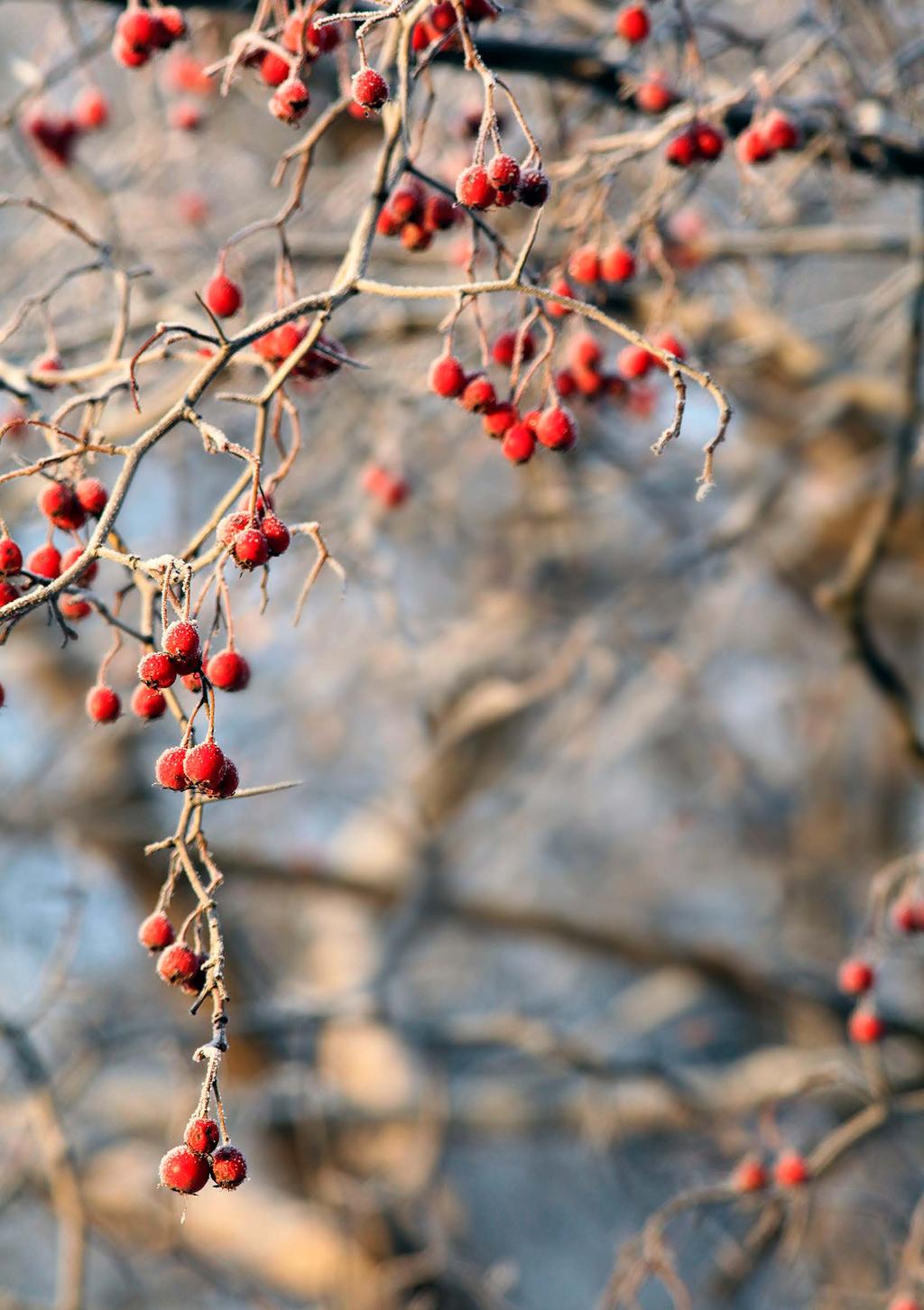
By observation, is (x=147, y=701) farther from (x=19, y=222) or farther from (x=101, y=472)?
(x=19, y=222)

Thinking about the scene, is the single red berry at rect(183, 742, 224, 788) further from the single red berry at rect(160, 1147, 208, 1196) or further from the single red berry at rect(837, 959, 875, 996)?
the single red berry at rect(837, 959, 875, 996)

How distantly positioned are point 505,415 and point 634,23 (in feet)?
3.58

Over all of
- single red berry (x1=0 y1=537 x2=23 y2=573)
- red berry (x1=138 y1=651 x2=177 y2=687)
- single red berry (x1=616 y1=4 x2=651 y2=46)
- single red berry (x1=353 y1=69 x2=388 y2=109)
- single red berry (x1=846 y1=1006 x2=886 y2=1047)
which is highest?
single red berry (x1=353 y1=69 x2=388 y2=109)

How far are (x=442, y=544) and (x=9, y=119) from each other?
208 inches

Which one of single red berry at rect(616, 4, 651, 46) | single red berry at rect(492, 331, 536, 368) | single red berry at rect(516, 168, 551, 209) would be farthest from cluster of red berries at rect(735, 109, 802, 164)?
single red berry at rect(516, 168, 551, 209)

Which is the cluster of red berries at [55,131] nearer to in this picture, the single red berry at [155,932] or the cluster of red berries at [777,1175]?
the single red berry at [155,932]

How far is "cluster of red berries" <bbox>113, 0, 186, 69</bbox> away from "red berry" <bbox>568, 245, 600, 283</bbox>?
30.3 inches

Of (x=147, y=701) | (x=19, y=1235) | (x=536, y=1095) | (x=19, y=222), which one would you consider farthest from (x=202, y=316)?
(x=19, y=1235)

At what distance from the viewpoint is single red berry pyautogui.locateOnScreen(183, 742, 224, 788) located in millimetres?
1430

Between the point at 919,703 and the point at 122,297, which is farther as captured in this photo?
the point at 919,703

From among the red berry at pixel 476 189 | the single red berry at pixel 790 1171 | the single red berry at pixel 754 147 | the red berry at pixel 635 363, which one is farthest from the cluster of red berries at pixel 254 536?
the single red berry at pixel 790 1171

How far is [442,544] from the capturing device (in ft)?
25.7

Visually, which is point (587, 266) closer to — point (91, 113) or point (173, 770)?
point (173, 770)

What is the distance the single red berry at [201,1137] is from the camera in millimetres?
1559
